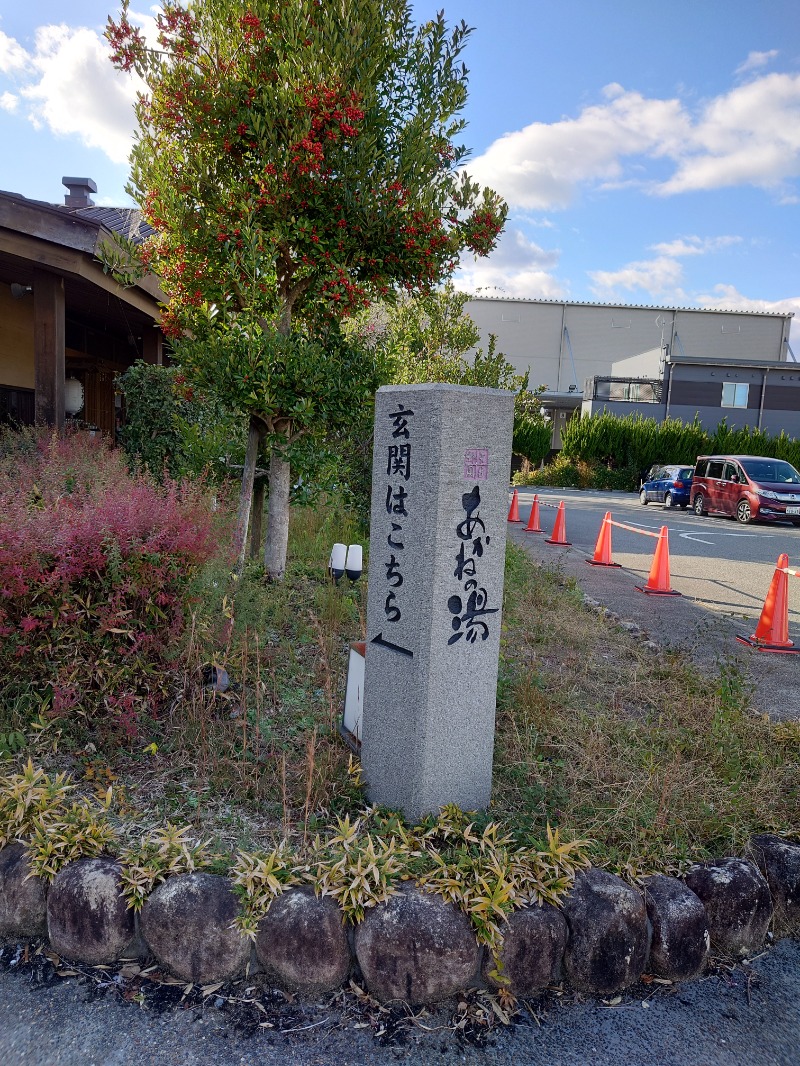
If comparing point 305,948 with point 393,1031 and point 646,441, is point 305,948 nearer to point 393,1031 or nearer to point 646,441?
point 393,1031

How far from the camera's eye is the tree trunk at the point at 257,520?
6.72 m

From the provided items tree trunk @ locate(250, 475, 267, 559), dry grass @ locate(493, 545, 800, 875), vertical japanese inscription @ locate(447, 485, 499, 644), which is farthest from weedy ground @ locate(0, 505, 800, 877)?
tree trunk @ locate(250, 475, 267, 559)

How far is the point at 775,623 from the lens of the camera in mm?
6230

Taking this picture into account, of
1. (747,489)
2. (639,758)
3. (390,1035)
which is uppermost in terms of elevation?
(747,489)

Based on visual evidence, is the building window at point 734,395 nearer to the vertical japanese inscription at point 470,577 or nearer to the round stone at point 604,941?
the vertical japanese inscription at point 470,577

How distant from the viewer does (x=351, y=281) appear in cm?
522

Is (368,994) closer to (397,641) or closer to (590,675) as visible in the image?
(397,641)

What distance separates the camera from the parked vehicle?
60.0 feet

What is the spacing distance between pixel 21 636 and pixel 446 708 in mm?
2019

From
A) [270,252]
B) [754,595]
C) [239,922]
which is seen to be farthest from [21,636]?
[754,595]

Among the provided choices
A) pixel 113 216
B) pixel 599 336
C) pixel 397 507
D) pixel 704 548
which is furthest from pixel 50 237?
pixel 599 336

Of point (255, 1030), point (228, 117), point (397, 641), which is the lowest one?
point (255, 1030)

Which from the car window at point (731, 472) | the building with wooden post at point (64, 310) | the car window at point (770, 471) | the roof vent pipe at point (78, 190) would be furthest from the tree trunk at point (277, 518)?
the car window at point (731, 472)

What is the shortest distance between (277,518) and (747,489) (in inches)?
648
